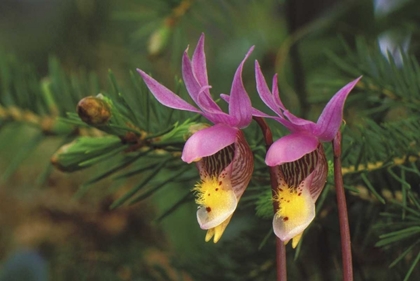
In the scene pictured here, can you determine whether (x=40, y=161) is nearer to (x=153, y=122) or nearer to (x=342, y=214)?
(x=153, y=122)

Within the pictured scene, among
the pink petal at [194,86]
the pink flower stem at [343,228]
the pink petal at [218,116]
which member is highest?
the pink petal at [194,86]

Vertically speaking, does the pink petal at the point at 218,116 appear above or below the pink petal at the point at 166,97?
below

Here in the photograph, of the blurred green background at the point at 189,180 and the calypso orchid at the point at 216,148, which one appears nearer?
the calypso orchid at the point at 216,148

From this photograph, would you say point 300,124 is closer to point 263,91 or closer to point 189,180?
point 263,91

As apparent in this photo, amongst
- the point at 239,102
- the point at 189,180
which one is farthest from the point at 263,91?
the point at 189,180

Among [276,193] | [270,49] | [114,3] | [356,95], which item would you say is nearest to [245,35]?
[270,49]

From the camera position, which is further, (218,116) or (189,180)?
(189,180)
